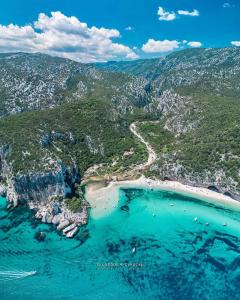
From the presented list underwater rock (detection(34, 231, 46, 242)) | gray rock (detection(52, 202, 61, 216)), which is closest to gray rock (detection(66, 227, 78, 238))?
underwater rock (detection(34, 231, 46, 242))

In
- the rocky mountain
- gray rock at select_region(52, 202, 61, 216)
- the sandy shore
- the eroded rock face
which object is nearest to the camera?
gray rock at select_region(52, 202, 61, 216)

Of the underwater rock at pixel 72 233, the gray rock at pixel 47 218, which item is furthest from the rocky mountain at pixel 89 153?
the underwater rock at pixel 72 233

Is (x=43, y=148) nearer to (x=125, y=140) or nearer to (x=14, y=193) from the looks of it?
(x=14, y=193)

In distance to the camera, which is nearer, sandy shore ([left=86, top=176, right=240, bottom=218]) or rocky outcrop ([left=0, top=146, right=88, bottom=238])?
rocky outcrop ([left=0, top=146, right=88, bottom=238])

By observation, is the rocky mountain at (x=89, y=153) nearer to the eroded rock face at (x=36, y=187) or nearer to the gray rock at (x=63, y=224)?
the eroded rock face at (x=36, y=187)

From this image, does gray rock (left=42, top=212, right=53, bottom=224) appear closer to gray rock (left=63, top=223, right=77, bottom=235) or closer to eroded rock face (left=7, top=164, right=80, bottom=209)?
gray rock (left=63, top=223, right=77, bottom=235)

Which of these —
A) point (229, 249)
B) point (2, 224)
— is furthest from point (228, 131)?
point (2, 224)

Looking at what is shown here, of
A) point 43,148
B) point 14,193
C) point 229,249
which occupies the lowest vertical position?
point 229,249
